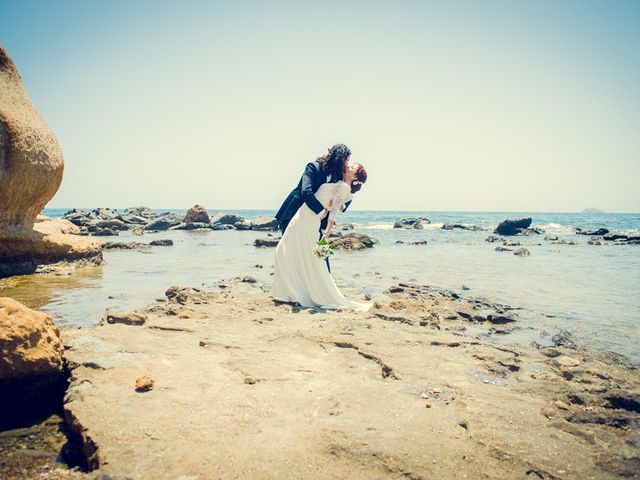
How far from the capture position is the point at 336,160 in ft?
21.9

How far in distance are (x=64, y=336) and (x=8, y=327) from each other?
4.02ft

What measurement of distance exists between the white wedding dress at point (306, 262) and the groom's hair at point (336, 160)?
192mm

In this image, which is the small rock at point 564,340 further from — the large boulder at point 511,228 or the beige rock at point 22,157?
the large boulder at point 511,228

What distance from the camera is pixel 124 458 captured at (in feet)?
7.13

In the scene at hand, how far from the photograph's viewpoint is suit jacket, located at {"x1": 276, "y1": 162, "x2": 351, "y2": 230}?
6.67 meters

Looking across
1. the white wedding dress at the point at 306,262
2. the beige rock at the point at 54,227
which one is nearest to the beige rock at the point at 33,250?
the beige rock at the point at 54,227

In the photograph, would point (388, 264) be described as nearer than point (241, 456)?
No

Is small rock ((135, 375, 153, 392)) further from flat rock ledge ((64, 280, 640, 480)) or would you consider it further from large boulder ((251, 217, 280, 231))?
large boulder ((251, 217, 280, 231))

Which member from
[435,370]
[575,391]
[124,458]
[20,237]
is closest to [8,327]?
[124,458]

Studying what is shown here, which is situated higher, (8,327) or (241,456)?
(8,327)

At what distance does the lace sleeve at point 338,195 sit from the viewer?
669 cm

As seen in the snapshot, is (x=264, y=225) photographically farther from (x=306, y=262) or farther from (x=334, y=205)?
(x=334, y=205)

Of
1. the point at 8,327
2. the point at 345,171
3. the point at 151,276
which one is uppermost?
the point at 345,171

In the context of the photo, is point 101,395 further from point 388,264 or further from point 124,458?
point 388,264
